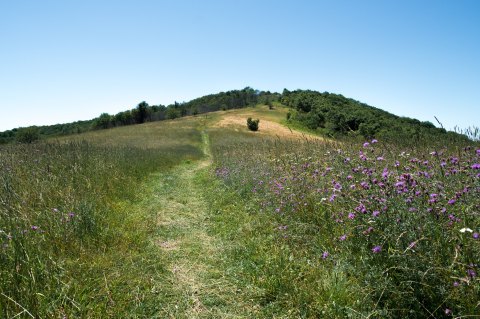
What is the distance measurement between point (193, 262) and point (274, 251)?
119 cm

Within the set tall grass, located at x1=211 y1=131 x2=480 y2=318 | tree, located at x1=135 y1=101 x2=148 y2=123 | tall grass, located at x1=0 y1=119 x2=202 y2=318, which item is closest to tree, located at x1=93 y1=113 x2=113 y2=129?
tree, located at x1=135 y1=101 x2=148 y2=123

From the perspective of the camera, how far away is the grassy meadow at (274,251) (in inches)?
101

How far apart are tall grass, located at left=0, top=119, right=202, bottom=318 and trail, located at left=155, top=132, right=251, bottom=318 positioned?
0.93 feet

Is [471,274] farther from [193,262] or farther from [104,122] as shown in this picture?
[104,122]

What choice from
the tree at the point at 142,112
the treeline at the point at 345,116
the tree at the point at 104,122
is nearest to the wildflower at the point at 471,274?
the treeline at the point at 345,116

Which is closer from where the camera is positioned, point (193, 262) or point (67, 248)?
point (67, 248)

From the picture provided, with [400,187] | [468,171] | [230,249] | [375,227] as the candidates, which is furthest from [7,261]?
[468,171]

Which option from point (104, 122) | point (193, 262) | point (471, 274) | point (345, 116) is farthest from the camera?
point (104, 122)

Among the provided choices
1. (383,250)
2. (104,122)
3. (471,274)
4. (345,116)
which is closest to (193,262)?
(383,250)

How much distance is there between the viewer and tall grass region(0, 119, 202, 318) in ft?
8.89

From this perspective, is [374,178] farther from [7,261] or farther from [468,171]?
[7,261]

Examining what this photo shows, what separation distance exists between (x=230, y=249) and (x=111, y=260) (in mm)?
1723

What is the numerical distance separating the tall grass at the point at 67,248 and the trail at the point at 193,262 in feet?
0.93

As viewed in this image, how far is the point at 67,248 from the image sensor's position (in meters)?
4.01
